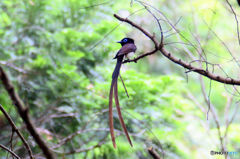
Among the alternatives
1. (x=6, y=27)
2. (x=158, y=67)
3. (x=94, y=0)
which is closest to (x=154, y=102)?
(x=94, y=0)

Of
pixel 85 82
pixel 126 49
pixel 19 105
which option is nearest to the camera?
pixel 19 105

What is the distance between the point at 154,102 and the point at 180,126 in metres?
0.49

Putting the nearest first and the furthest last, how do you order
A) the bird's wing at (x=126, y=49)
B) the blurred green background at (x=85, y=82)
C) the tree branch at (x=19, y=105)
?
the tree branch at (x=19, y=105), the bird's wing at (x=126, y=49), the blurred green background at (x=85, y=82)

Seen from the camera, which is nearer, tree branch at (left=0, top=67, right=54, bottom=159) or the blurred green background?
tree branch at (left=0, top=67, right=54, bottom=159)

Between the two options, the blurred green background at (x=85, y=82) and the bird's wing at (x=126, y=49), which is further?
the blurred green background at (x=85, y=82)

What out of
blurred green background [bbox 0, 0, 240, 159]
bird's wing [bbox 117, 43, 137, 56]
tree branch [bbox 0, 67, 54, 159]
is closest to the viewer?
tree branch [bbox 0, 67, 54, 159]

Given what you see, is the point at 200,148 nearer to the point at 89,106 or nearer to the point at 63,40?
the point at 89,106

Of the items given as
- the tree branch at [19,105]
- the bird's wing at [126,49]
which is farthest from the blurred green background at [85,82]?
the tree branch at [19,105]

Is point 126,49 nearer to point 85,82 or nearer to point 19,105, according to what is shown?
point 19,105

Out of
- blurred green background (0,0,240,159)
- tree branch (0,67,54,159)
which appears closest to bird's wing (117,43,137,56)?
blurred green background (0,0,240,159)

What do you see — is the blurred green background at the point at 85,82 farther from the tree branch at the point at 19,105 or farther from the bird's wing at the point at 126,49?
the tree branch at the point at 19,105

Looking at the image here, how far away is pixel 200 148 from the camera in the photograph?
212 inches

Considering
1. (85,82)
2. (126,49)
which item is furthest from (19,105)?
(85,82)

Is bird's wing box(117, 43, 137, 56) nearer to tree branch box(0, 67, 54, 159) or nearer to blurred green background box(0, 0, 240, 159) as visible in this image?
blurred green background box(0, 0, 240, 159)
